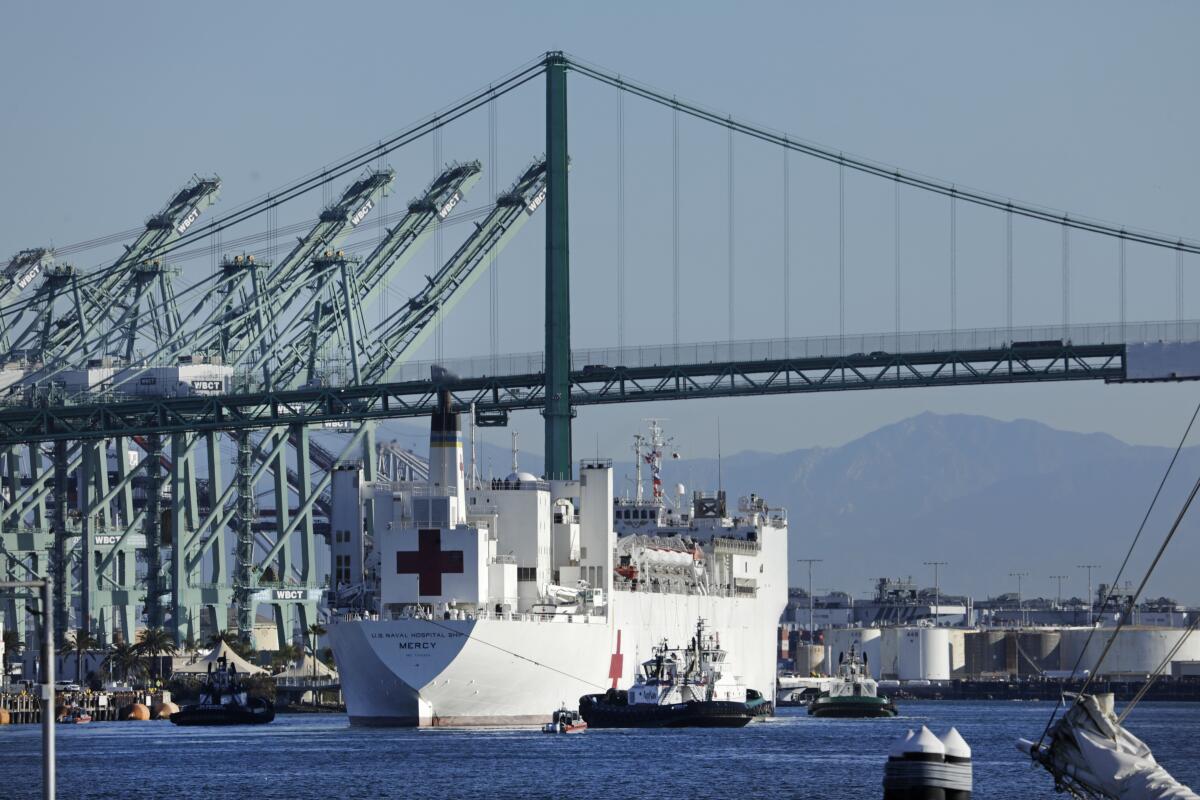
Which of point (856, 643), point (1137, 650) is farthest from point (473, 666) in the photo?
point (856, 643)

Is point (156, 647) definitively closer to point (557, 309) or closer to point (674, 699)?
point (557, 309)

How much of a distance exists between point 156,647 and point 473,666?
1406 inches

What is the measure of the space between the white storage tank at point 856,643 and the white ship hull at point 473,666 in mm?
100496

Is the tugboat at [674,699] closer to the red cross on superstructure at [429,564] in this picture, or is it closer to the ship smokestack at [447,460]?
the red cross on superstructure at [429,564]

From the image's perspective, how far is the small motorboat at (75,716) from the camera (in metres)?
84.3

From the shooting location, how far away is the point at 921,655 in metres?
170

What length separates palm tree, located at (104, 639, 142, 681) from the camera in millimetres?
97812

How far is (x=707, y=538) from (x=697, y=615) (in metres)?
6.64

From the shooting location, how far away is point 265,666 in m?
104

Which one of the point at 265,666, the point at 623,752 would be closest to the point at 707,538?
the point at 265,666

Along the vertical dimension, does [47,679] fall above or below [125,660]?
above

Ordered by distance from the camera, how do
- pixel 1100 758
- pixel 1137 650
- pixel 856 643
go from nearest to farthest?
pixel 1100 758 → pixel 1137 650 → pixel 856 643

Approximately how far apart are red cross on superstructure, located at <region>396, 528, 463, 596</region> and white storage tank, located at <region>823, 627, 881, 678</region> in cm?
10628

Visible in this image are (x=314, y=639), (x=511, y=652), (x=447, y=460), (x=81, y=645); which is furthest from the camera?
(x=314, y=639)
